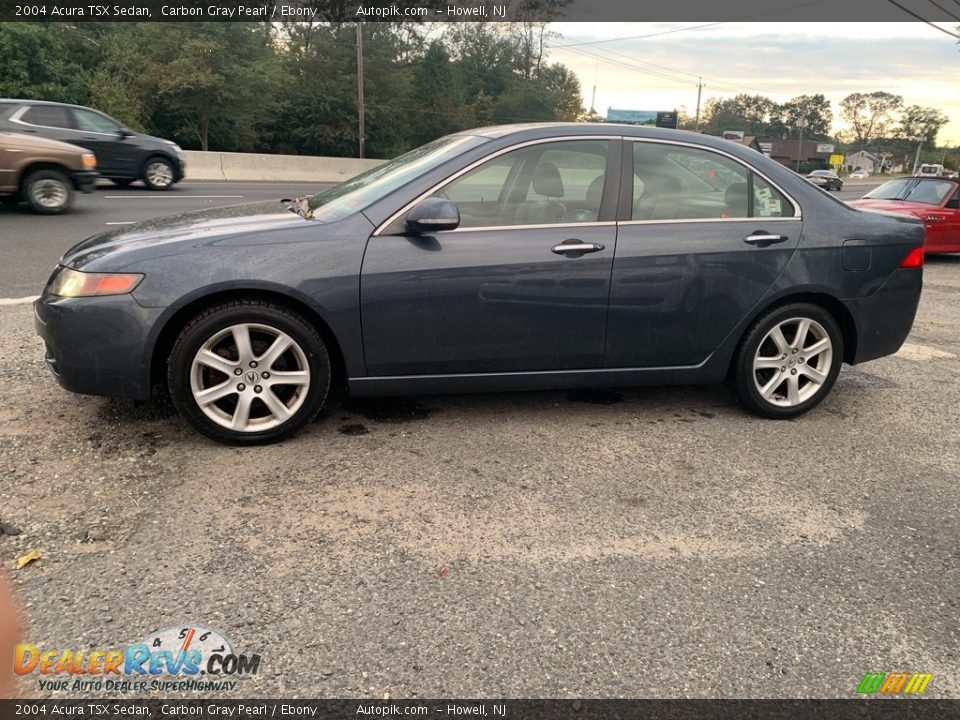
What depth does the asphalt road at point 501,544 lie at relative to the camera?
227 cm

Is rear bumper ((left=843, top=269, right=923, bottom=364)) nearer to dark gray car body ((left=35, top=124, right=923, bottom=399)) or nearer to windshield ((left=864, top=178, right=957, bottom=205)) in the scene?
dark gray car body ((left=35, top=124, right=923, bottom=399))

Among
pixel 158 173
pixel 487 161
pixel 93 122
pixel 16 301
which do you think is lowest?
pixel 16 301

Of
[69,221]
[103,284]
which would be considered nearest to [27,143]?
[69,221]

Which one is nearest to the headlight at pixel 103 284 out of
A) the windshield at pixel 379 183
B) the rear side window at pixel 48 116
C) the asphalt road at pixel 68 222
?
the windshield at pixel 379 183

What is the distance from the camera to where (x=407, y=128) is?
145 ft

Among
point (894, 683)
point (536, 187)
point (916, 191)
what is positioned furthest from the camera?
point (916, 191)

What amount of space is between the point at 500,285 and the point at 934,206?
408 inches

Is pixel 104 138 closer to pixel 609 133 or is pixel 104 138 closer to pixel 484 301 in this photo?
pixel 609 133

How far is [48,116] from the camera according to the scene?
1315 centimetres

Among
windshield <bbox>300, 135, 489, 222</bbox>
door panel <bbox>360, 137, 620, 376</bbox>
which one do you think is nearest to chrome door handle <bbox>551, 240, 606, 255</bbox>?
door panel <bbox>360, 137, 620, 376</bbox>

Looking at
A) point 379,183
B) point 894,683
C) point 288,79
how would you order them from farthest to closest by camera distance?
point 288,79 → point 379,183 → point 894,683

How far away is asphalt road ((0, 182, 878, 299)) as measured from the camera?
7242mm

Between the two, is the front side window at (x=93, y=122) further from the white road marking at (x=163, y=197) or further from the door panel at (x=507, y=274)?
the door panel at (x=507, y=274)

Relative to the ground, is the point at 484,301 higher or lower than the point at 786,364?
higher
